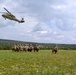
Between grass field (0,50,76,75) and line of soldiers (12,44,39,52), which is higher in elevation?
line of soldiers (12,44,39,52)

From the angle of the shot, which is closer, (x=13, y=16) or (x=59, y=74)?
(x=59, y=74)

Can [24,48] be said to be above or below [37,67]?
above

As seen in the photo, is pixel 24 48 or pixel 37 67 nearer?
pixel 37 67

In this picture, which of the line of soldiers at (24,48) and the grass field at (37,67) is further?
the line of soldiers at (24,48)

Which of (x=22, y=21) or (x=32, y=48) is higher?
(x=22, y=21)

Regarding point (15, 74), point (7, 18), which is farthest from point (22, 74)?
point (7, 18)

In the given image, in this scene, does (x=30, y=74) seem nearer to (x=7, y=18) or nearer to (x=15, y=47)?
(x=15, y=47)

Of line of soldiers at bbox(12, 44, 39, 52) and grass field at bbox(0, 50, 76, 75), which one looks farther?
line of soldiers at bbox(12, 44, 39, 52)

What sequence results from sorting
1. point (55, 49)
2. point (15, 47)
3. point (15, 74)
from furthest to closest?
1. point (15, 47)
2. point (55, 49)
3. point (15, 74)

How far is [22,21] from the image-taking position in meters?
71.1

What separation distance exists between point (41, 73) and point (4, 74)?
5.29 ft

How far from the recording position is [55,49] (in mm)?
55219

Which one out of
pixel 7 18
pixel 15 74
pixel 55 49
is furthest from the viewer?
pixel 7 18

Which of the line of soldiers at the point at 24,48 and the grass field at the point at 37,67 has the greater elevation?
the line of soldiers at the point at 24,48
